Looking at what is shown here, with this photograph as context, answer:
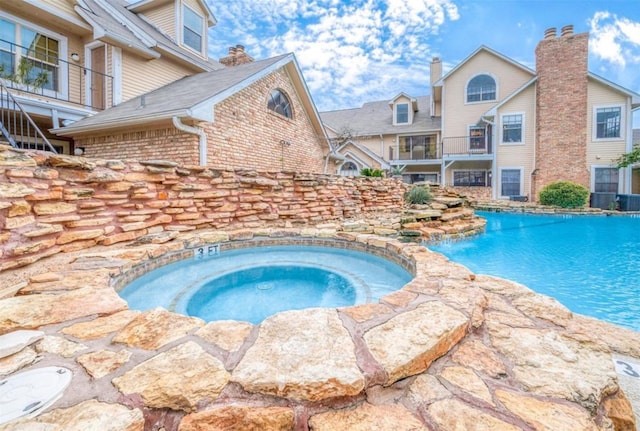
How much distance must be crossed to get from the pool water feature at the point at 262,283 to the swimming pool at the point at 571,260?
2284 millimetres

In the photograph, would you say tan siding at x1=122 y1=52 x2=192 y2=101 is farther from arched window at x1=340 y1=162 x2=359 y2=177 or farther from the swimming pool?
the swimming pool

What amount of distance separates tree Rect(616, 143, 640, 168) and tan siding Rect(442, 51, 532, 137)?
5.96 meters

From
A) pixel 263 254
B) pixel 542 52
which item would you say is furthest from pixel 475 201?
pixel 263 254

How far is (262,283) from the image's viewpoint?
3.92 m

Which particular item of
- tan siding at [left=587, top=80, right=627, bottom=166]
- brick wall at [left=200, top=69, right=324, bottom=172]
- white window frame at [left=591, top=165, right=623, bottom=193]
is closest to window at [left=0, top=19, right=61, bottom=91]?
brick wall at [left=200, top=69, right=324, bottom=172]

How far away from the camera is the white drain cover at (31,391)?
116cm

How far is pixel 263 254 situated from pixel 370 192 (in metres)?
4.92

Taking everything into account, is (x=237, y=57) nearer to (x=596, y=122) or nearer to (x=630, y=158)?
(x=596, y=122)

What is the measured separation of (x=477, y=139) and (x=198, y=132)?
1609 cm

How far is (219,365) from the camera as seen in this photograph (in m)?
1.45

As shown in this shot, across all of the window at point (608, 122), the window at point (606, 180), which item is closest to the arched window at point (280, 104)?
the window at point (608, 122)

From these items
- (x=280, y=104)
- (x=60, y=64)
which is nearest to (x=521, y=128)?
(x=280, y=104)

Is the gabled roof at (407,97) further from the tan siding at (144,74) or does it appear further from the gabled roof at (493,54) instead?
the tan siding at (144,74)

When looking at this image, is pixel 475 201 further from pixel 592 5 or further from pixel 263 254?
pixel 263 254
